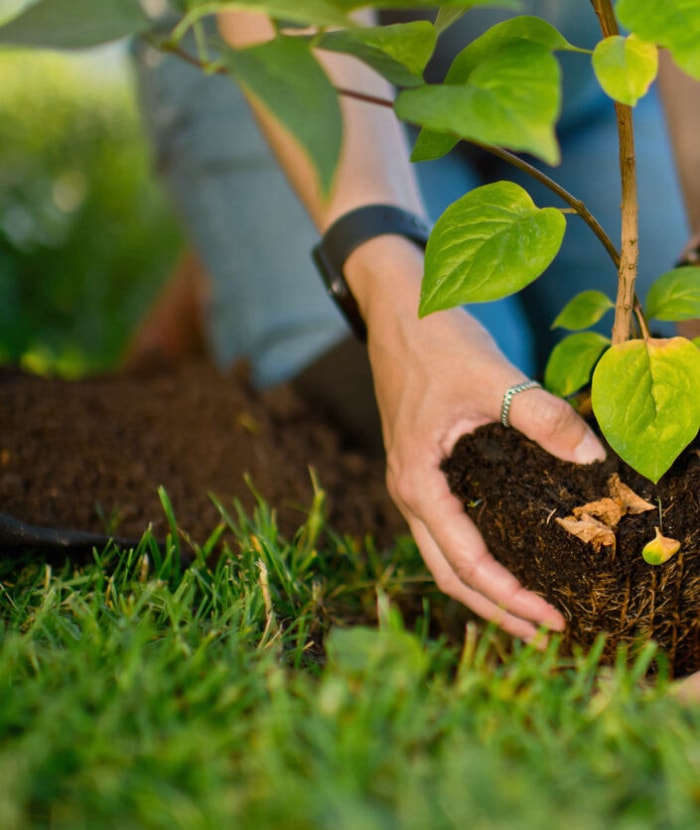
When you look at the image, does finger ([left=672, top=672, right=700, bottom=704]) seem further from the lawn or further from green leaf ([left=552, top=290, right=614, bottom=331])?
green leaf ([left=552, top=290, right=614, bottom=331])

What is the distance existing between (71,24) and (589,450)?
0.65 metres

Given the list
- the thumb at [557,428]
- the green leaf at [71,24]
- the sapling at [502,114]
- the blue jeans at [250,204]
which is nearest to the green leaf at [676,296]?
the sapling at [502,114]

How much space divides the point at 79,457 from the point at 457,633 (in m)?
0.70

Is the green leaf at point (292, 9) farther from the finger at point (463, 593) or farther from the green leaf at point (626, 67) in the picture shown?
the finger at point (463, 593)

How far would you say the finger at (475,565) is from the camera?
3.19 ft

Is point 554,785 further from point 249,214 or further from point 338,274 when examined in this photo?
point 249,214

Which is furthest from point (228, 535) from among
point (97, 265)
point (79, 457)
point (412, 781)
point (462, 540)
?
point (97, 265)

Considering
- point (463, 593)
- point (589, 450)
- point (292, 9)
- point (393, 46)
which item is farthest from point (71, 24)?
point (463, 593)

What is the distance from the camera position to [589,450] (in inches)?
35.1

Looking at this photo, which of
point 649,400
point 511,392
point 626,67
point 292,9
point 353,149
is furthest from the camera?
point 353,149

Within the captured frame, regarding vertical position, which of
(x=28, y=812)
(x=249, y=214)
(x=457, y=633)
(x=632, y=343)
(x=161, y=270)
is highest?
(x=632, y=343)

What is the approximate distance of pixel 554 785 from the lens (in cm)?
56

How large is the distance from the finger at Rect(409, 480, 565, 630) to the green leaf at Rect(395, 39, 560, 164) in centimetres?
51

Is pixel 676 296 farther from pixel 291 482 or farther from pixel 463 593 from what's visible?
pixel 291 482
